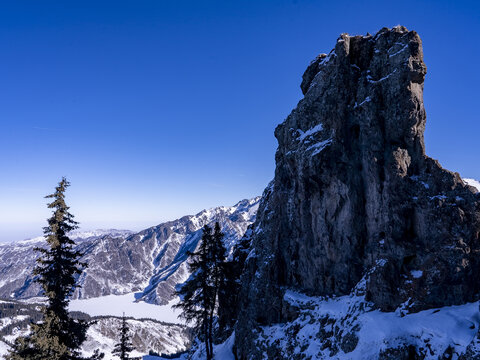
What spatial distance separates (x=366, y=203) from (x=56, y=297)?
29164 millimetres

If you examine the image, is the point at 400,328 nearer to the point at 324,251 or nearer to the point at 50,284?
the point at 324,251

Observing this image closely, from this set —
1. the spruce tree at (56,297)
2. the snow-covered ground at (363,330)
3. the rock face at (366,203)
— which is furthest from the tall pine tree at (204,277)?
the spruce tree at (56,297)

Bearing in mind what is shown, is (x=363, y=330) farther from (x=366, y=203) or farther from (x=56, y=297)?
(x=56, y=297)

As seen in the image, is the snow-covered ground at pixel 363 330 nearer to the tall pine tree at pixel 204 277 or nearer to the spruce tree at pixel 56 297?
the tall pine tree at pixel 204 277

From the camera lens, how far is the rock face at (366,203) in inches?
833

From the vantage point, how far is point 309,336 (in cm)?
2533

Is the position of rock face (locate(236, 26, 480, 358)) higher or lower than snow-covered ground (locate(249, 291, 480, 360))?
higher

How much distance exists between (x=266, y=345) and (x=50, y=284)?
70.8ft

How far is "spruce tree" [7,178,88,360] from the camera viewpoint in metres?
20.2

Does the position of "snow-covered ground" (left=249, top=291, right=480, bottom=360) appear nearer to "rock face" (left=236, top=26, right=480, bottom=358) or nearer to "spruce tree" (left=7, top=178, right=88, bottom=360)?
"rock face" (left=236, top=26, right=480, bottom=358)

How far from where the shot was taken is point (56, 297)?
71.8 feet

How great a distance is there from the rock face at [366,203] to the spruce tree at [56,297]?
18.9 meters

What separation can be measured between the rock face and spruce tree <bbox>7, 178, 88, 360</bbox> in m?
18.9

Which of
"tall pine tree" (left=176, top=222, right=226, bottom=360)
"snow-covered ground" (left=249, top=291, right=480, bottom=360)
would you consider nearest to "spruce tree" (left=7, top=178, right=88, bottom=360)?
"tall pine tree" (left=176, top=222, right=226, bottom=360)
